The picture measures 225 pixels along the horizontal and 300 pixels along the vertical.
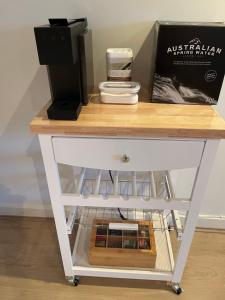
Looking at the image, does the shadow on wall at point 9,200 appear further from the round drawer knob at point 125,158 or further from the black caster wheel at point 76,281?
the round drawer knob at point 125,158

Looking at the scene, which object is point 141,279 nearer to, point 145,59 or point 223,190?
point 223,190

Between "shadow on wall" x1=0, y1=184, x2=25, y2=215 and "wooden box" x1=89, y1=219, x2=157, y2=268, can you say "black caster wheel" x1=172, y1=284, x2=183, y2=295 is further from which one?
"shadow on wall" x1=0, y1=184, x2=25, y2=215

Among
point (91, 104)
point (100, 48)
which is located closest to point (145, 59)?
point (100, 48)

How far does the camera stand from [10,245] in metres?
1.35

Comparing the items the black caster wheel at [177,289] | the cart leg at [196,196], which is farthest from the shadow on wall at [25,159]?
the black caster wheel at [177,289]

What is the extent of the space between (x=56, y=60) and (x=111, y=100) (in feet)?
0.73

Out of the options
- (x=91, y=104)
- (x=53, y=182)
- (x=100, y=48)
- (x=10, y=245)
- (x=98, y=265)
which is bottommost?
(x=10, y=245)

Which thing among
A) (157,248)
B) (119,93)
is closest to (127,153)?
(119,93)

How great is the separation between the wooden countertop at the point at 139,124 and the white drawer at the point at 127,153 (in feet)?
0.11

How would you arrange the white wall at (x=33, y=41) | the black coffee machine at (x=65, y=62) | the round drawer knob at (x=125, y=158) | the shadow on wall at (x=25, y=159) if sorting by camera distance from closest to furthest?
1. the black coffee machine at (x=65, y=62)
2. the round drawer knob at (x=125, y=158)
3. the white wall at (x=33, y=41)
4. the shadow on wall at (x=25, y=159)

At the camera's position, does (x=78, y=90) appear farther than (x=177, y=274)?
No

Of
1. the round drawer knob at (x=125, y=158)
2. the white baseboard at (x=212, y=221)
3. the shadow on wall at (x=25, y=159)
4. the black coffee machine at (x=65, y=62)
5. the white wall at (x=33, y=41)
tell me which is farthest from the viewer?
the white baseboard at (x=212, y=221)

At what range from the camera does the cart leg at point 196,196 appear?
2.43 ft

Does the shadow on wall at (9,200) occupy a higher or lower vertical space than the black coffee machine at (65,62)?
lower
